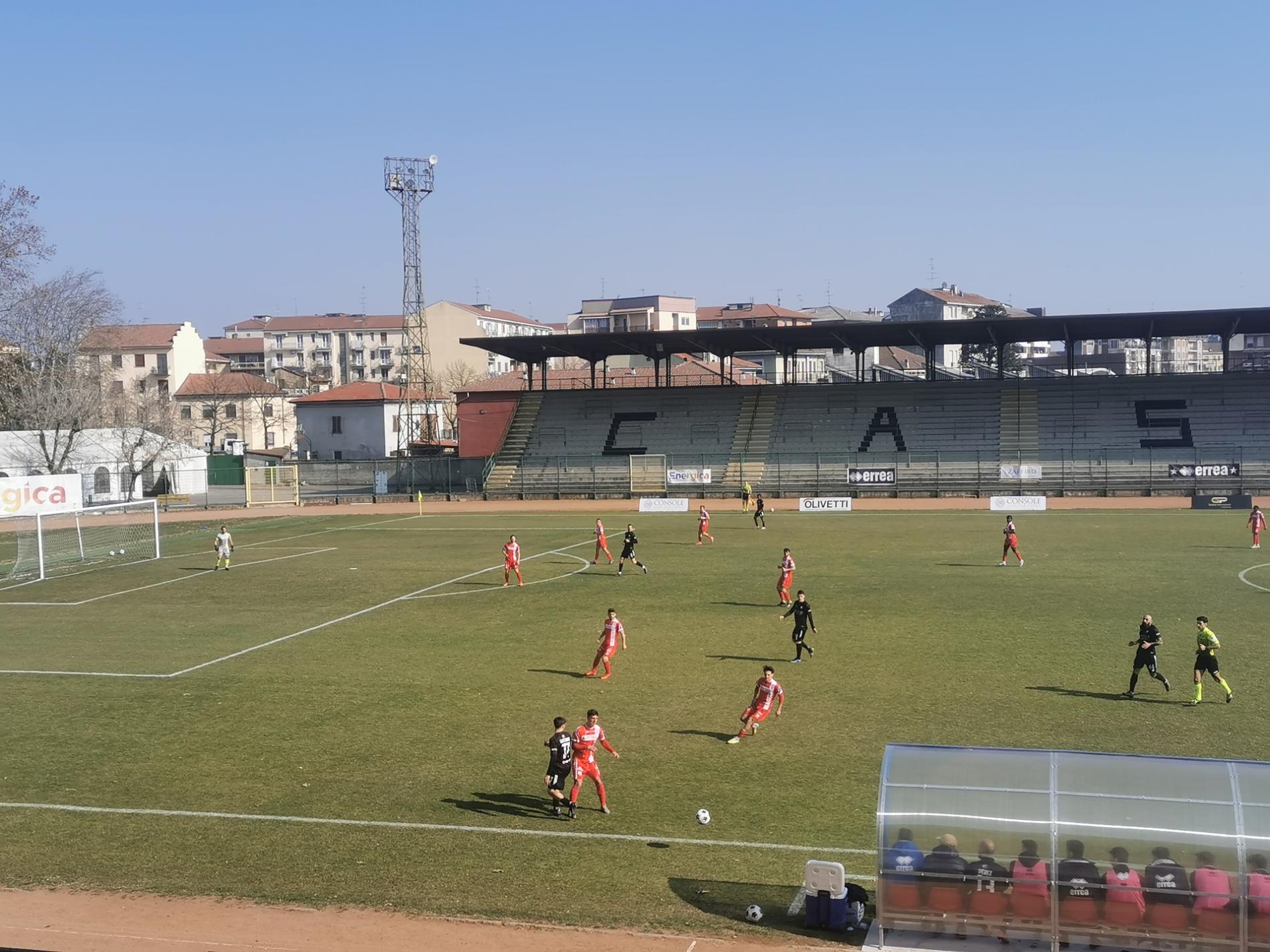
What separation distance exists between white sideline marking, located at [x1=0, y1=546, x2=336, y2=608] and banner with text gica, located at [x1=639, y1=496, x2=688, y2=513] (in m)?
20.3

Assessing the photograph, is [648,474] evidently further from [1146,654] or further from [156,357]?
[156,357]

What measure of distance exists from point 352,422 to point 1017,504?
5975 centimetres

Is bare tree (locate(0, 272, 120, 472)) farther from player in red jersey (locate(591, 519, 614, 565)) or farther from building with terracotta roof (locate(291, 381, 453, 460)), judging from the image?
player in red jersey (locate(591, 519, 614, 565))

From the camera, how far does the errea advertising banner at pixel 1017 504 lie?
57.9 meters

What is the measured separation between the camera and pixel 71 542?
4644 centimetres

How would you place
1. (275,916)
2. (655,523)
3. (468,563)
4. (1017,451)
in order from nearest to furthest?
(275,916) < (468,563) < (655,523) < (1017,451)

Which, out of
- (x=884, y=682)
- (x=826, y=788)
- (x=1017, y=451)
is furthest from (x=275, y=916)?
(x=1017, y=451)

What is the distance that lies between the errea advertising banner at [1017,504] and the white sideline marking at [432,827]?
46315 millimetres

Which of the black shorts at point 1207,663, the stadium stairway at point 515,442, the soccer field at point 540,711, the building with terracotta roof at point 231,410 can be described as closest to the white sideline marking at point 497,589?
the soccer field at point 540,711

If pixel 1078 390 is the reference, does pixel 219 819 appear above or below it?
below

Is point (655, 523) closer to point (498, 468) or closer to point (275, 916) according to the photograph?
point (498, 468)

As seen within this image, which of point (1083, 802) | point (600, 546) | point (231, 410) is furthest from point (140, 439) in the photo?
point (1083, 802)

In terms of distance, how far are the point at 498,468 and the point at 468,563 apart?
107 feet

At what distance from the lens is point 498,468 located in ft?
244
